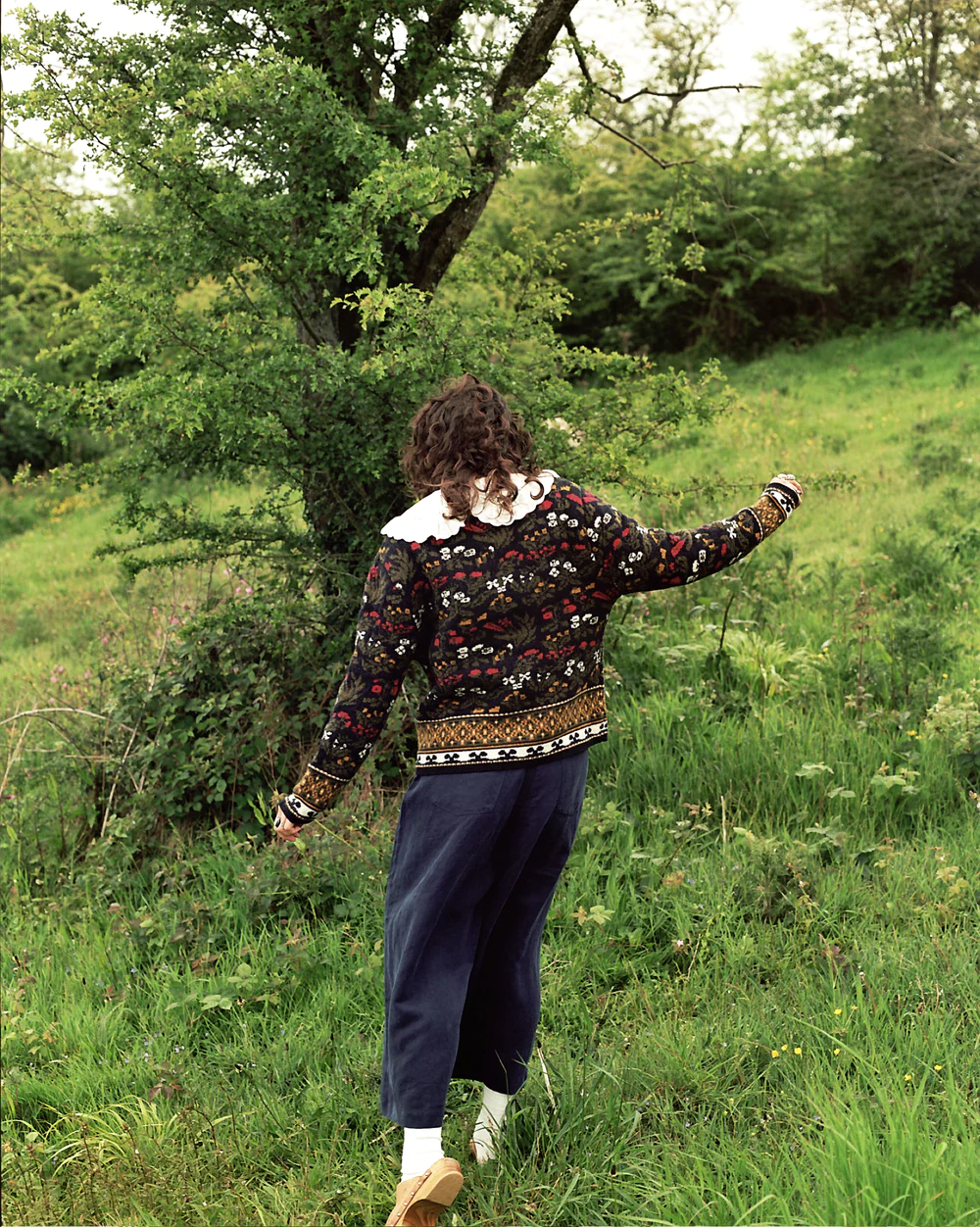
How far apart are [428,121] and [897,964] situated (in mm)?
4405

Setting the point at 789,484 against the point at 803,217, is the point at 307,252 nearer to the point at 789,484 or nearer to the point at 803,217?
the point at 789,484

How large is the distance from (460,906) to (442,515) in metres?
0.99

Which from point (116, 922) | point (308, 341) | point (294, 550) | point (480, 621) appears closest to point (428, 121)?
point (308, 341)

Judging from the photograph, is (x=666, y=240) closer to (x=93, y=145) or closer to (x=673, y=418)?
(x=673, y=418)

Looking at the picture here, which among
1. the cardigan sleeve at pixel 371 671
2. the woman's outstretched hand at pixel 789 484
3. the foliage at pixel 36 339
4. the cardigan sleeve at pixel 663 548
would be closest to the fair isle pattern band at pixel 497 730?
the cardigan sleeve at pixel 371 671

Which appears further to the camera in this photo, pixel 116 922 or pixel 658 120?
pixel 658 120

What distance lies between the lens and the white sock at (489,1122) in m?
2.88

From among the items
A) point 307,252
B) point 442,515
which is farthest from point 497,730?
point 307,252

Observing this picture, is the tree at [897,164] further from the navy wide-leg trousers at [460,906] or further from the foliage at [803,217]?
the navy wide-leg trousers at [460,906]

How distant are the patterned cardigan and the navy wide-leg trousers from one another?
0.08 m

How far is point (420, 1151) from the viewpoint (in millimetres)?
2623

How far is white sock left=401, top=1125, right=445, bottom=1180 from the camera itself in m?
2.61

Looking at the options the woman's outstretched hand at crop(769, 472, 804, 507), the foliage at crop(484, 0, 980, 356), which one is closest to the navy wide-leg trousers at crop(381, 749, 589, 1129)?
the woman's outstretched hand at crop(769, 472, 804, 507)

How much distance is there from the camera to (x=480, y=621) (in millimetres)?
2621
